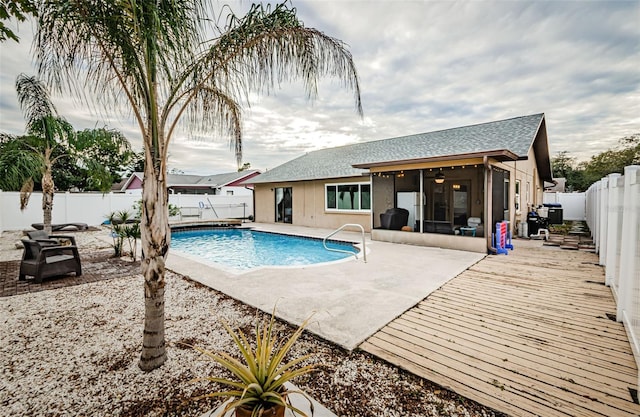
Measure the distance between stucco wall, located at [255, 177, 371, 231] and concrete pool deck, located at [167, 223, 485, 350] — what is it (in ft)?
17.0

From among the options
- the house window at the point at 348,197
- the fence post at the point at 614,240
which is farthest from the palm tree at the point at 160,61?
the house window at the point at 348,197

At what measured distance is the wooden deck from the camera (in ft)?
7.12

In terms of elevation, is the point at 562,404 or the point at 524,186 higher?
the point at 524,186

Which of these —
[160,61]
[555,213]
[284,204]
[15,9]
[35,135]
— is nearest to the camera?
[160,61]

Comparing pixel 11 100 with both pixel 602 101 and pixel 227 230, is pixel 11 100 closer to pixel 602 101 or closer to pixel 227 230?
pixel 227 230

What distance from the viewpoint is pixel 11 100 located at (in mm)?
7391

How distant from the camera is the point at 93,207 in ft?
53.5

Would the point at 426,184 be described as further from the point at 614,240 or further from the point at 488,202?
the point at 614,240

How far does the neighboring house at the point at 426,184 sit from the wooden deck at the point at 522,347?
3831 mm

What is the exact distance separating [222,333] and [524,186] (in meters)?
14.1

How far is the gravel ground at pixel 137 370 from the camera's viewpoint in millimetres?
2121

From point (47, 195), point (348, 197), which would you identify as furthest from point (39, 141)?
point (348, 197)

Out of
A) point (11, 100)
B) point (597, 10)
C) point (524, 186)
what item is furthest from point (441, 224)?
point (11, 100)

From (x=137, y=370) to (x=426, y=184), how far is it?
13342 millimetres
